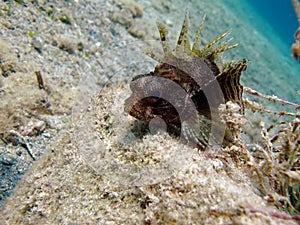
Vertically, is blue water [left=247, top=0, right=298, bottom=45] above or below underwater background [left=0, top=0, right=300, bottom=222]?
above

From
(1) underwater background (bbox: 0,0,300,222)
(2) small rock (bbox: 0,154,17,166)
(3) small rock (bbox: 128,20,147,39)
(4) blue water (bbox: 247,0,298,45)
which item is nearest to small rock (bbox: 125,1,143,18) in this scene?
(1) underwater background (bbox: 0,0,300,222)

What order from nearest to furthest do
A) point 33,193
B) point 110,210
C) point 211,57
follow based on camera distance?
1. point 110,210
2. point 211,57
3. point 33,193

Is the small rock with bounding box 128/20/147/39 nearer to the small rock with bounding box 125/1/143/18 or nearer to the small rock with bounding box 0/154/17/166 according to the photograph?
the small rock with bounding box 125/1/143/18

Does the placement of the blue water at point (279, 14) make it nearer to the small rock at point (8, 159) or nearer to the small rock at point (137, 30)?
the small rock at point (137, 30)

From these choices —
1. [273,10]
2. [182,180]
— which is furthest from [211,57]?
[273,10]

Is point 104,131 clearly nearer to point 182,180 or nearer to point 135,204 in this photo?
point 135,204

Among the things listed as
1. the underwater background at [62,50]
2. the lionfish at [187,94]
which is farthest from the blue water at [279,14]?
the lionfish at [187,94]
